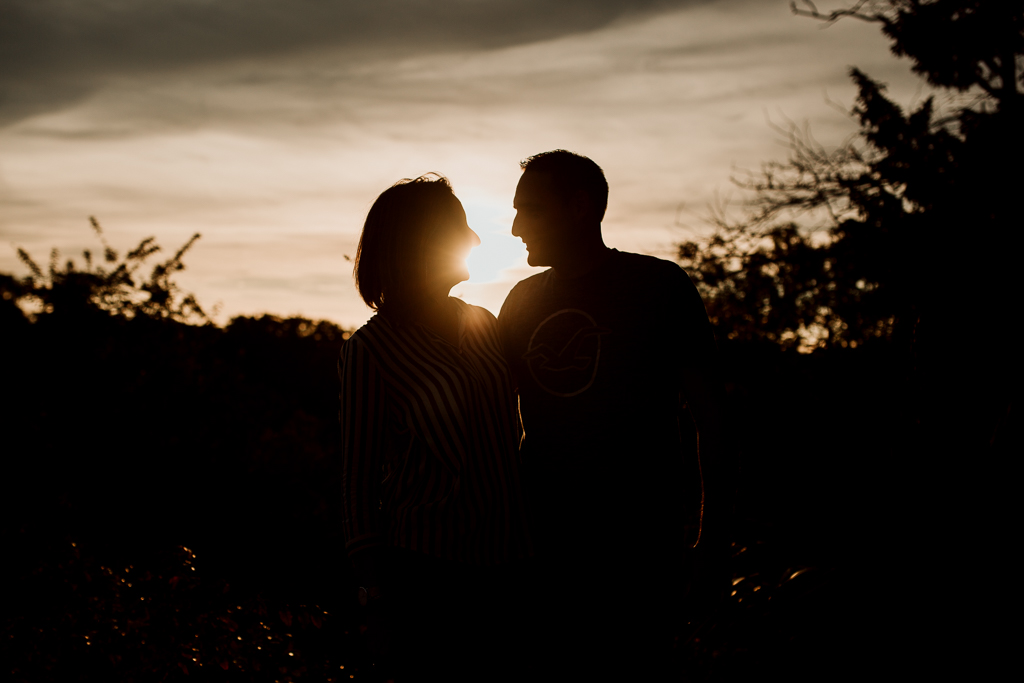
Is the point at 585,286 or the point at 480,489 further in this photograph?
the point at 585,286

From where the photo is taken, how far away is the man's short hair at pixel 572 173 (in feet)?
8.47

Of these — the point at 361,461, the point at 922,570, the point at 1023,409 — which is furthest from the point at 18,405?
the point at 1023,409

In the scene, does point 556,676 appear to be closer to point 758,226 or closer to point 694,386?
point 694,386

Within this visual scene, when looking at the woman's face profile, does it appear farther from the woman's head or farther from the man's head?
the man's head

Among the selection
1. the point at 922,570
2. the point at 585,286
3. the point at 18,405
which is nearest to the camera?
the point at 585,286

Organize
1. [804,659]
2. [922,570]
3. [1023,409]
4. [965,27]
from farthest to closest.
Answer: [965,27] → [1023,409] → [922,570] → [804,659]

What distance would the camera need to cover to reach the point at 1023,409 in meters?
5.49

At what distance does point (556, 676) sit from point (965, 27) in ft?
41.4

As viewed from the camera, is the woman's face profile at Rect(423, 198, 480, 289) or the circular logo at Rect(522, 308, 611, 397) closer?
the woman's face profile at Rect(423, 198, 480, 289)

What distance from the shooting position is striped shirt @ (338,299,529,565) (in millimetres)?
2109

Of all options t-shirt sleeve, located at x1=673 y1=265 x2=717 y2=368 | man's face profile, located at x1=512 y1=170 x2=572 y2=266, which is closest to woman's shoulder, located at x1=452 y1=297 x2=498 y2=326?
man's face profile, located at x1=512 y1=170 x2=572 y2=266

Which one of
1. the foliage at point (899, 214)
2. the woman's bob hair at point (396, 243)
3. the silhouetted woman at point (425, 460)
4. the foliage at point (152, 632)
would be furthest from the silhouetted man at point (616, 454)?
the foliage at point (899, 214)

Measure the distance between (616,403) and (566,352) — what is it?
251mm

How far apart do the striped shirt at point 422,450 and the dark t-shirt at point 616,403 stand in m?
0.22
